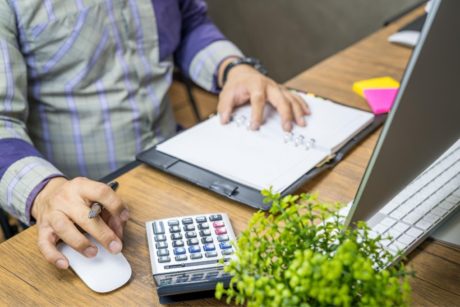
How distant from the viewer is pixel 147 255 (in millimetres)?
749

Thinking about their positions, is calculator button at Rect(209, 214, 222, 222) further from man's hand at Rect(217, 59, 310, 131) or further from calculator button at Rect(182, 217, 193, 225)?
man's hand at Rect(217, 59, 310, 131)

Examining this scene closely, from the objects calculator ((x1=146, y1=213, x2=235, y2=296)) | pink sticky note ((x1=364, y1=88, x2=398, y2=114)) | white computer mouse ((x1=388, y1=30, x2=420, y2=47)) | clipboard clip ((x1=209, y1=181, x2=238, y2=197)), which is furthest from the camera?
white computer mouse ((x1=388, y1=30, x2=420, y2=47))

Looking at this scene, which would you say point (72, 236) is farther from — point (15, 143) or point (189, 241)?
point (15, 143)

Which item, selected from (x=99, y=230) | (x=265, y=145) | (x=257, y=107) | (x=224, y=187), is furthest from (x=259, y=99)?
(x=99, y=230)

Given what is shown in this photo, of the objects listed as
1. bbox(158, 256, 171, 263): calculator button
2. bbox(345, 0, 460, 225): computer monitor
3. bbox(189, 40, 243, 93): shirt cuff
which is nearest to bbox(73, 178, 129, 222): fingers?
bbox(158, 256, 171, 263): calculator button

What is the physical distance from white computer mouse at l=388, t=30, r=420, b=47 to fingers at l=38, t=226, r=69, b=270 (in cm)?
115

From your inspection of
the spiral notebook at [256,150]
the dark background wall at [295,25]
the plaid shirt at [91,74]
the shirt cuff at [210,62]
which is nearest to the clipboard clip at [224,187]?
the spiral notebook at [256,150]

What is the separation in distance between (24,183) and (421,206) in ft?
2.01

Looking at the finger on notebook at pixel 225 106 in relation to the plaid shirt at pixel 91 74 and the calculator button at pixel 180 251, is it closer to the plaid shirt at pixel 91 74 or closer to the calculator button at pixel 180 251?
the plaid shirt at pixel 91 74

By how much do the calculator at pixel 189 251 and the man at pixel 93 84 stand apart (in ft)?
0.59

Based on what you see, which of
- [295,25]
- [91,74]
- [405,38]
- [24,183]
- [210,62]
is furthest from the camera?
[295,25]

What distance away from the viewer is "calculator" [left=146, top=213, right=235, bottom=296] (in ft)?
2.15

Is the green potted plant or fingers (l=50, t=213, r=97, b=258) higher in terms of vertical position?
the green potted plant

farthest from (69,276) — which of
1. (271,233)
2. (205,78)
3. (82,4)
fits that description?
(205,78)
